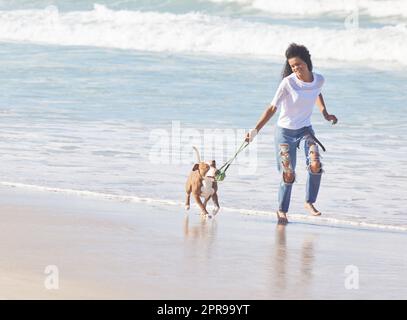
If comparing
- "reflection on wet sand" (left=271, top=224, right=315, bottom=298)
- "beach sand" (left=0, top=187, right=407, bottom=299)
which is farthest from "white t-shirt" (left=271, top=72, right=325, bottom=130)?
"reflection on wet sand" (left=271, top=224, right=315, bottom=298)

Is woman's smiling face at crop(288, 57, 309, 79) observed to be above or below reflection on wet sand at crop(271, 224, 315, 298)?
above

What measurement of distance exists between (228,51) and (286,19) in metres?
5.27

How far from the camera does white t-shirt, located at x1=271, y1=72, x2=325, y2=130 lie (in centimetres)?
880

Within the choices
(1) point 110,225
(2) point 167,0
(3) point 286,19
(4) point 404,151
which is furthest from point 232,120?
(2) point 167,0

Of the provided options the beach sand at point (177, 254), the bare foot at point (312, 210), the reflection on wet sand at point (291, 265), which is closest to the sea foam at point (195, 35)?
the bare foot at point (312, 210)

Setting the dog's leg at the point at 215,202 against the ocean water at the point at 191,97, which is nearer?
the dog's leg at the point at 215,202

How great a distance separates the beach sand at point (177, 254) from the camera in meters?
6.31

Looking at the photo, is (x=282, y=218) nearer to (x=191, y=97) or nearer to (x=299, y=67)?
(x=299, y=67)

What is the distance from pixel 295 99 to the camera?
8.80 m

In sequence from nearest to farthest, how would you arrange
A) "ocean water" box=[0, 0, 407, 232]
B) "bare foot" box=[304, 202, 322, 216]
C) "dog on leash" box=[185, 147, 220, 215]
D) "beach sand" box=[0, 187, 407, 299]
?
"beach sand" box=[0, 187, 407, 299]
"dog on leash" box=[185, 147, 220, 215]
"bare foot" box=[304, 202, 322, 216]
"ocean water" box=[0, 0, 407, 232]

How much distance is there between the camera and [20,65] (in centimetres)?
2109

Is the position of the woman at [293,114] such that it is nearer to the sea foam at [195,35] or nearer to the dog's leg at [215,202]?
the dog's leg at [215,202]

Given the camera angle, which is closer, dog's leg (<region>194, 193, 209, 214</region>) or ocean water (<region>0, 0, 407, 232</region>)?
dog's leg (<region>194, 193, 209, 214</region>)

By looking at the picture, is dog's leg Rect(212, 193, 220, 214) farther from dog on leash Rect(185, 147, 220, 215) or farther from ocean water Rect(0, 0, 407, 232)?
ocean water Rect(0, 0, 407, 232)
